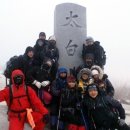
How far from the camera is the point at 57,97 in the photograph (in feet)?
25.7

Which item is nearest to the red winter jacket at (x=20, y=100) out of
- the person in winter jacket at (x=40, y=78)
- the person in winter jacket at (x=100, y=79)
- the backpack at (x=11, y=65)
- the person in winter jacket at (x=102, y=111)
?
the person in winter jacket at (x=40, y=78)

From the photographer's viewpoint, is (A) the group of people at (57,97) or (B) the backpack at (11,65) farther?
(B) the backpack at (11,65)

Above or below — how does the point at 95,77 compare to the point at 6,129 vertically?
above

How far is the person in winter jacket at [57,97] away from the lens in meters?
7.63

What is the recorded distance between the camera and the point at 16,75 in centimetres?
709

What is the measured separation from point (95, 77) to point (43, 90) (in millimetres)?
1356

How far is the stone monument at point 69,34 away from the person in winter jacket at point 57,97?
1695mm

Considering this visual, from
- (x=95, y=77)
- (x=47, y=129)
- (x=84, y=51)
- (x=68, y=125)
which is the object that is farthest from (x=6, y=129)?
(x=84, y=51)

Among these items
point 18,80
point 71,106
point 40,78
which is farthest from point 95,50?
point 18,80

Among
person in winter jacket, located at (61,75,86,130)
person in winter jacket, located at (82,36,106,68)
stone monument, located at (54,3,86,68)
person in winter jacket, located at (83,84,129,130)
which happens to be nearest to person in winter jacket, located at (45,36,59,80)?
stone monument, located at (54,3,86,68)

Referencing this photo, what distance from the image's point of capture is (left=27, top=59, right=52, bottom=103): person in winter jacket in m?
7.92

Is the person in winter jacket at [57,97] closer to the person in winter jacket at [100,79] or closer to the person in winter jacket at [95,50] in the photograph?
the person in winter jacket at [100,79]

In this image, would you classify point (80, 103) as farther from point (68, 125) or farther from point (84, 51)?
point (84, 51)

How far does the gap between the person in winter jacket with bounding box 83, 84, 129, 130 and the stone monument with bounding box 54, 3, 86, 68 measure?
2.25m
